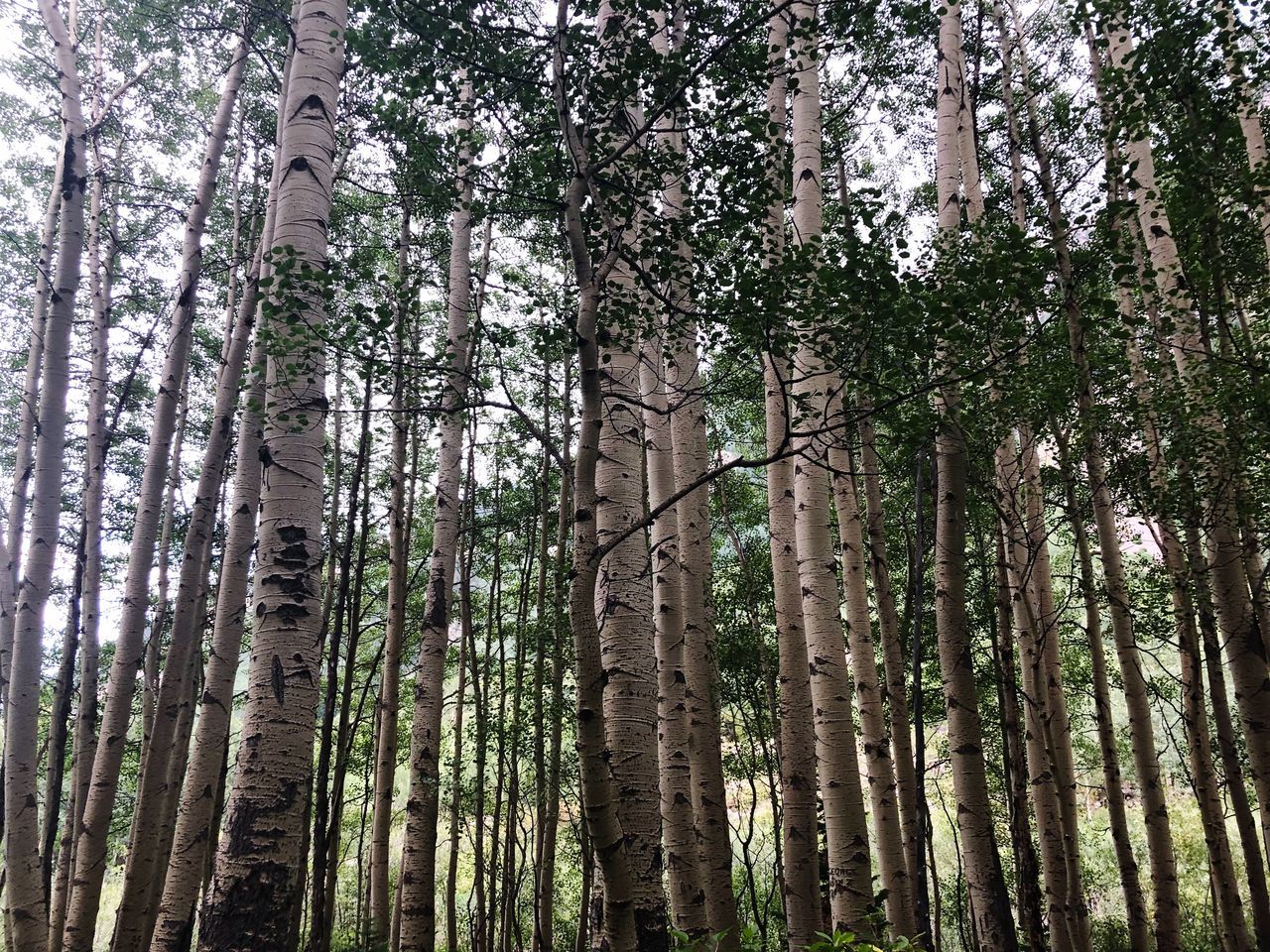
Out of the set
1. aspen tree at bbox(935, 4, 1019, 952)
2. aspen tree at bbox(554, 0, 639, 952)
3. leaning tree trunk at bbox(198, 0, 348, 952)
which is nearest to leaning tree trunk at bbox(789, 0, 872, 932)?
aspen tree at bbox(935, 4, 1019, 952)

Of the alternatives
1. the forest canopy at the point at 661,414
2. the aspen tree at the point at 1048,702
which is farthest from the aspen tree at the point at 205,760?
the aspen tree at the point at 1048,702

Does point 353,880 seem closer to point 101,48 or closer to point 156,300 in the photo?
point 156,300

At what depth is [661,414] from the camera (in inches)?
126

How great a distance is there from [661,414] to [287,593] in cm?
177

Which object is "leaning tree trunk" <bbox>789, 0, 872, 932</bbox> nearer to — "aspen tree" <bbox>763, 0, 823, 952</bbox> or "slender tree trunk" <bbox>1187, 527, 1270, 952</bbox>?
"aspen tree" <bbox>763, 0, 823, 952</bbox>

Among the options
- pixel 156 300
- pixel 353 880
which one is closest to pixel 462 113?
pixel 156 300

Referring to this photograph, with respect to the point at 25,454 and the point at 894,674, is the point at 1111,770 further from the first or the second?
the point at 25,454

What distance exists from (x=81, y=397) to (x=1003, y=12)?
1510cm

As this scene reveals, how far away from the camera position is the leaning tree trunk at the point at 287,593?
2750 millimetres

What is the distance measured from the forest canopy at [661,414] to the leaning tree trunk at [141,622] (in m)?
0.04

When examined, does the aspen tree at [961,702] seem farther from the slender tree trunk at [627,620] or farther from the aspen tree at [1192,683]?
the aspen tree at [1192,683]

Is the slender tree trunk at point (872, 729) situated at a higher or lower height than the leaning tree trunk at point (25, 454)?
lower

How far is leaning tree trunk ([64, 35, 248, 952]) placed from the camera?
5.10 metres

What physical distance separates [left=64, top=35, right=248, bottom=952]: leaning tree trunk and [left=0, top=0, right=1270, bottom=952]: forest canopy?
0.04m
